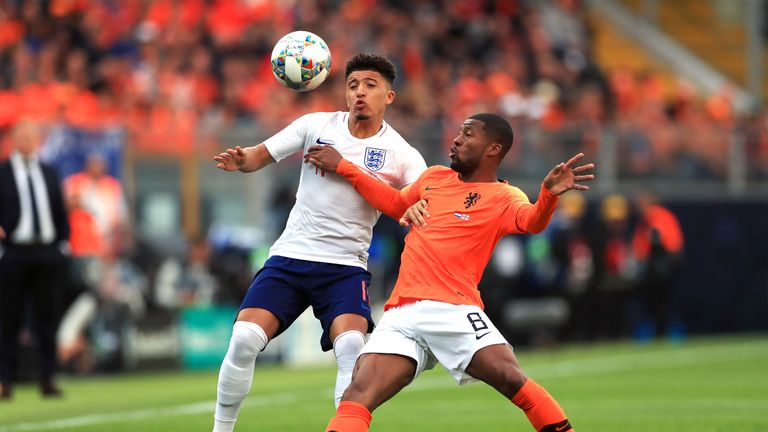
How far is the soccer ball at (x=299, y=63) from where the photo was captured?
8664 mm

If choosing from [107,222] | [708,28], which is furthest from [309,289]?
[708,28]

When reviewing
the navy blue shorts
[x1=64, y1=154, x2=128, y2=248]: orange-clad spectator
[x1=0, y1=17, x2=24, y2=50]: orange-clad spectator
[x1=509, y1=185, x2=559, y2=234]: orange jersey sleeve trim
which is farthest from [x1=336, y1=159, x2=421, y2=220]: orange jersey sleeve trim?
[x1=0, y1=17, x2=24, y2=50]: orange-clad spectator

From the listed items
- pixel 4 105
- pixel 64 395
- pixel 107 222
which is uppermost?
pixel 4 105

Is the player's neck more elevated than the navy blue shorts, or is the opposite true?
the player's neck

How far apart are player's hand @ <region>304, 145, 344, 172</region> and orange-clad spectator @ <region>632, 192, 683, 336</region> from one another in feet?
45.4

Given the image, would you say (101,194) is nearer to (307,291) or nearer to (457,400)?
(457,400)

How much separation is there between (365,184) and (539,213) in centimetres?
127

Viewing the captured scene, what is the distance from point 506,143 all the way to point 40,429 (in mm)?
4695

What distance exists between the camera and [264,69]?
67.4 feet

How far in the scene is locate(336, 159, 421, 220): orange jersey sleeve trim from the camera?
8.15 meters

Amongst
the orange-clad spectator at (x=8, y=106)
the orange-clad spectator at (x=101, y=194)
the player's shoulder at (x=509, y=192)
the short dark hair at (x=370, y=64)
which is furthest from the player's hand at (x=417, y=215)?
the orange-clad spectator at (x=8, y=106)

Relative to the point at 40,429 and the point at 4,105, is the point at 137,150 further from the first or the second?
the point at 40,429

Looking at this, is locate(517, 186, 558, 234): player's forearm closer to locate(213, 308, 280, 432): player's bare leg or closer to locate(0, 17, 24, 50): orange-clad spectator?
locate(213, 308, 280, 432): player's bare leg

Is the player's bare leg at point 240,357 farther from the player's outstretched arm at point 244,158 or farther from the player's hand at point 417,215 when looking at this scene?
the player's hand at point 417,215
